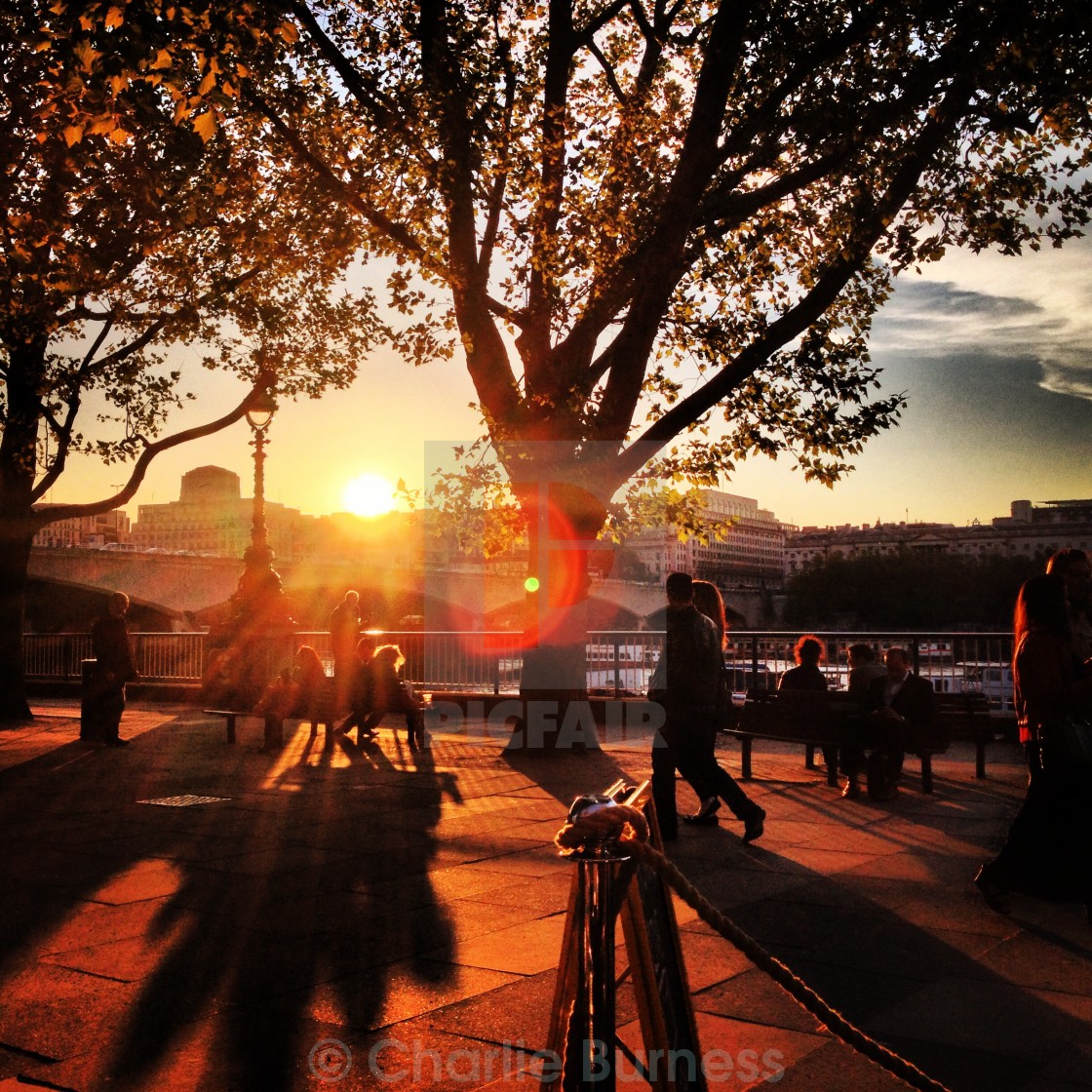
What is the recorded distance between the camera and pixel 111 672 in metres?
14.0

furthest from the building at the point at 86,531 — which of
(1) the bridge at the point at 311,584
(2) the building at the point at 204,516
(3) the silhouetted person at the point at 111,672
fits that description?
(3) the silhouetted person at the point at 111,672

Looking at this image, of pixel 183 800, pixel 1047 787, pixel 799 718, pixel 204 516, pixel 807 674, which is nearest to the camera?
pixel 1047 787

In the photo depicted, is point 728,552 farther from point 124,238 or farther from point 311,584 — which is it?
point 124,238

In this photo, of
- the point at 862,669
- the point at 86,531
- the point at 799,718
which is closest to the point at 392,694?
the point at 799,718

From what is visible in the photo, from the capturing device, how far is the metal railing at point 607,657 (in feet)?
45.6

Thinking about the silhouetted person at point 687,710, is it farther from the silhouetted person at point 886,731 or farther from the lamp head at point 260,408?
the lamp head at point 260,408

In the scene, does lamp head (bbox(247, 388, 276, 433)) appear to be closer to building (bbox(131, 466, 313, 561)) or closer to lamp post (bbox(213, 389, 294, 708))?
lamp post (bbox(213, 389, 294, 708))

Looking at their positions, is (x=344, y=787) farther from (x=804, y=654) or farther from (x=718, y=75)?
(x=718, y=75)

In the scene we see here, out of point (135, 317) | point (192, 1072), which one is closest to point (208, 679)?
point (135, 317)

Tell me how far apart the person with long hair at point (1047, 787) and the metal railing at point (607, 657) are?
6.53 metres

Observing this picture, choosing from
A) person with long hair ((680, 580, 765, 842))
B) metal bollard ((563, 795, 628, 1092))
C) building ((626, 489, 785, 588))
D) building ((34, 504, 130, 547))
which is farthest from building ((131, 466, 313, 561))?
metal bollard ((563, 795, 628, 1092))

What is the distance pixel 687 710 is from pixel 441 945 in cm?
288

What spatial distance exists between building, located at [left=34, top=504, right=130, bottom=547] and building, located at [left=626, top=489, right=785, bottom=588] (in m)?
38.9

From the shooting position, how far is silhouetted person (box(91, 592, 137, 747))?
45.7ft
